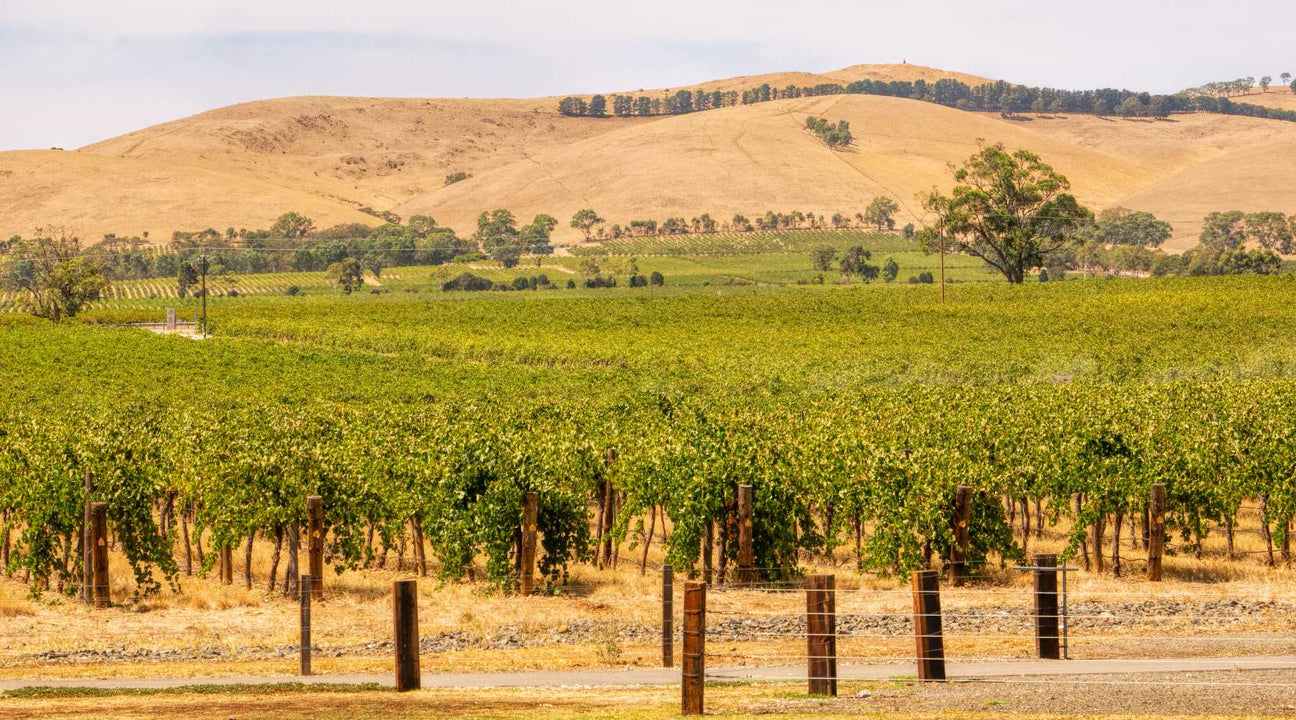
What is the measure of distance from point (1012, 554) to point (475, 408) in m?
17.9

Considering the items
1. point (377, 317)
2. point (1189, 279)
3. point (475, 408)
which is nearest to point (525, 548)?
point (475, 408)

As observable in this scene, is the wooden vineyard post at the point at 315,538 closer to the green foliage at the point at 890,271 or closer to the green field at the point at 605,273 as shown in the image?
the green field at the point at 605,273

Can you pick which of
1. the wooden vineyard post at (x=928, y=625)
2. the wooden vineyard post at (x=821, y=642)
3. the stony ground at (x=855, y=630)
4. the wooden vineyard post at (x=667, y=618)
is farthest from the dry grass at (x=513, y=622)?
the wooden vineyard post at (x=821, y=642)

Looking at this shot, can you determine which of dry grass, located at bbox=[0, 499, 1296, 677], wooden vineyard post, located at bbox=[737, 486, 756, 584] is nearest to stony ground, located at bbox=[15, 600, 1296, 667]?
dry grass, located at bbox=[0, 499, 1296, 677]

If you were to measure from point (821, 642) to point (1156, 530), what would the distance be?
43.5 ft

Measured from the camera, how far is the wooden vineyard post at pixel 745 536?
2569 cm

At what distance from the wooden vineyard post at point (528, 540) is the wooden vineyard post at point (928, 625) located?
431 inches

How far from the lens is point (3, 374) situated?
2346 inches

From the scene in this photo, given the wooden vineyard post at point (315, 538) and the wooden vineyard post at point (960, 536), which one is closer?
the wooden vineyard post at point (315, 538)

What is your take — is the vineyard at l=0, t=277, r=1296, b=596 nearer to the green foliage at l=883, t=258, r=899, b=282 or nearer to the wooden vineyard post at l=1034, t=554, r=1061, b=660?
the wooden vineyard post at l=1034, t=554, r=1061, b=660

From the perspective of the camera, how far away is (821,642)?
1559 cm

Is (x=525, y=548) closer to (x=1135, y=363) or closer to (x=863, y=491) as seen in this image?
(x=863, y=491)

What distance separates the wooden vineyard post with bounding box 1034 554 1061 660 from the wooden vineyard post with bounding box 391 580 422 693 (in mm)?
7857

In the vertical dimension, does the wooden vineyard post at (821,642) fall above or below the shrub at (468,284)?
below
